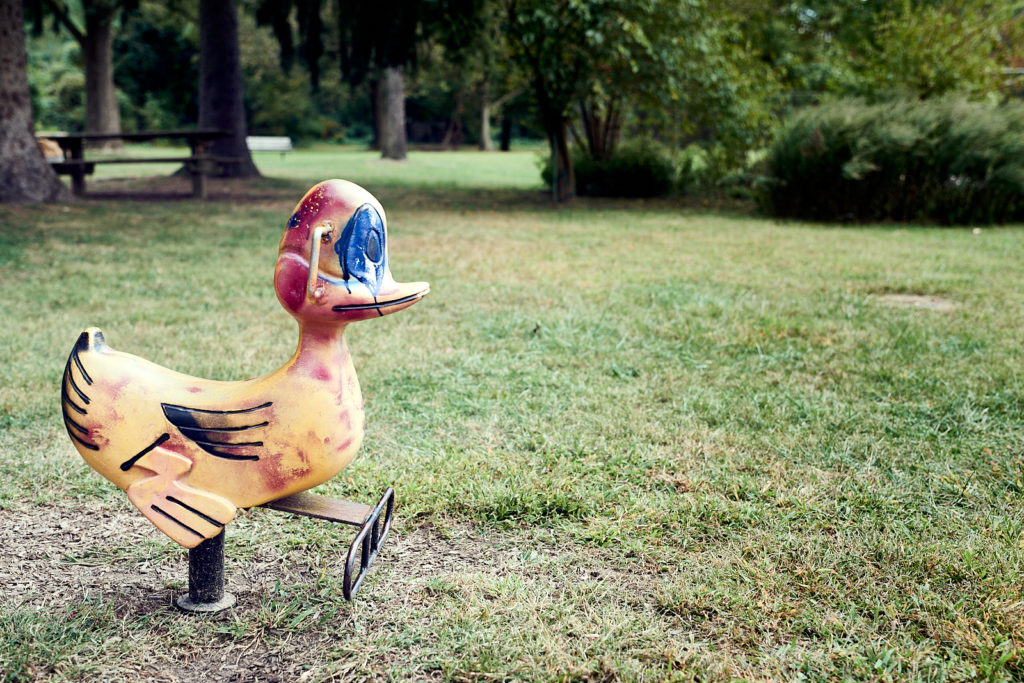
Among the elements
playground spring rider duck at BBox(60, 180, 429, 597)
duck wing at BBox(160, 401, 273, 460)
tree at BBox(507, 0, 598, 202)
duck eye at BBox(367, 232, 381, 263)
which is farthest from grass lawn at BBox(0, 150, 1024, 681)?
tree at BBox(507, 0, 598, 202)

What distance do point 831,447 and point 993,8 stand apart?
13178 millimetres

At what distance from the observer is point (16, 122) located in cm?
948

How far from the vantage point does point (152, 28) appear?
34.1m

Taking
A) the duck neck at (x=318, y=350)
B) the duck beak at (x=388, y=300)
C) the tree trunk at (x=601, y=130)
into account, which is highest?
the tree trunk at (x=601, y=130)

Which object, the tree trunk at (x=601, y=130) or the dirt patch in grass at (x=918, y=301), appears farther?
the tree trunk at (x=601, y=130)

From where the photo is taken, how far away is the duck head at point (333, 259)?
1782 mm

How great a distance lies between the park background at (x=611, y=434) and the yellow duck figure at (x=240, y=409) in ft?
1.30

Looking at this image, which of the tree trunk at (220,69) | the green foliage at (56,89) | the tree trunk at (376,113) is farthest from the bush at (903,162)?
the green foliage at (56,89)

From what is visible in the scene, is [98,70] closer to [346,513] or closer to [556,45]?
[556,45]

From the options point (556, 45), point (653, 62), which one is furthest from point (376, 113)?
point (653, 62)

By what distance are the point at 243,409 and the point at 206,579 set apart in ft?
1.75

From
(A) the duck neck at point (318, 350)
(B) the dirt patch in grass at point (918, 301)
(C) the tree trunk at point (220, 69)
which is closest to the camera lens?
(A) the duck neck at point (318, 350)

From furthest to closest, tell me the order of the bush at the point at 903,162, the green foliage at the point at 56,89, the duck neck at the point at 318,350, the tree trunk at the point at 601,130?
the green foliage at the point at 56,89, the tree trunk at the point at 601,130, the bush at the point at 903,162, the duck neck at the point at 318,350

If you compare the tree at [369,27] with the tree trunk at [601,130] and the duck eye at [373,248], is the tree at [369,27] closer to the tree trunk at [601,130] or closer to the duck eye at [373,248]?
the tree trunk at [601,130]
